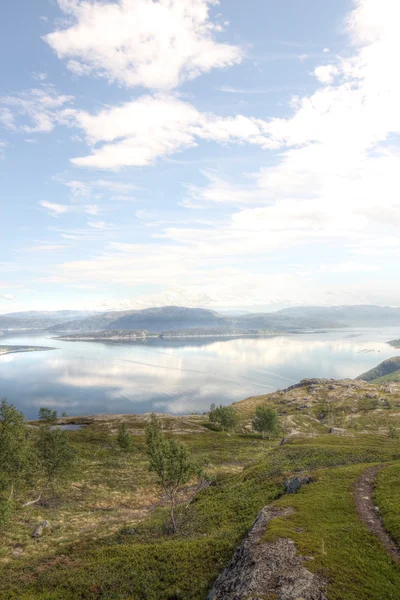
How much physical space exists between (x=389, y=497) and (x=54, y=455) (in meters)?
54.8

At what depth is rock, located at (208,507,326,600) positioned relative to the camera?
1984 cm

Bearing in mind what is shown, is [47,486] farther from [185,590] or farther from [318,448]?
[318,448]

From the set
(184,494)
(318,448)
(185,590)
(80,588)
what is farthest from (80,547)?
(318,448)

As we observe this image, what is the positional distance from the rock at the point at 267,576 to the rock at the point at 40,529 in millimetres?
31582

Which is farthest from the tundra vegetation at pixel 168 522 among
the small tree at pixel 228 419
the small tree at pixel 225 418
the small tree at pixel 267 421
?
the small tree at pixel 225 418

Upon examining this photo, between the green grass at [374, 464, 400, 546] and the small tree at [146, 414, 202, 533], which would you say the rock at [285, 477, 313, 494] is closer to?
the green grass at [374, 464, 400, 546]

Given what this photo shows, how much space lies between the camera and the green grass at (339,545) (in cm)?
2089

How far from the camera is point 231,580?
2270 centimetres

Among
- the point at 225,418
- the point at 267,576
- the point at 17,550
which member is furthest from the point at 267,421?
the point at 267,576

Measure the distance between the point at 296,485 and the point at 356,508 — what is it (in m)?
11.7

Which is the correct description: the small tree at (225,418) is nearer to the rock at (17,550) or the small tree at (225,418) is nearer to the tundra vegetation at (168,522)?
the tundra vegetation at (168,522)

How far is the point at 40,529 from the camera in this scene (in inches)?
1719

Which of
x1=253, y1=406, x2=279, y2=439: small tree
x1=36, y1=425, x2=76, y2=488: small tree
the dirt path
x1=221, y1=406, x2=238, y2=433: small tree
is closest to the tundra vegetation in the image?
x1=36, y1=425, x2=76, y2=488: small tree

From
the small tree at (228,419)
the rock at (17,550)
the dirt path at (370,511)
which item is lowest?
the small tree at (228,419)
